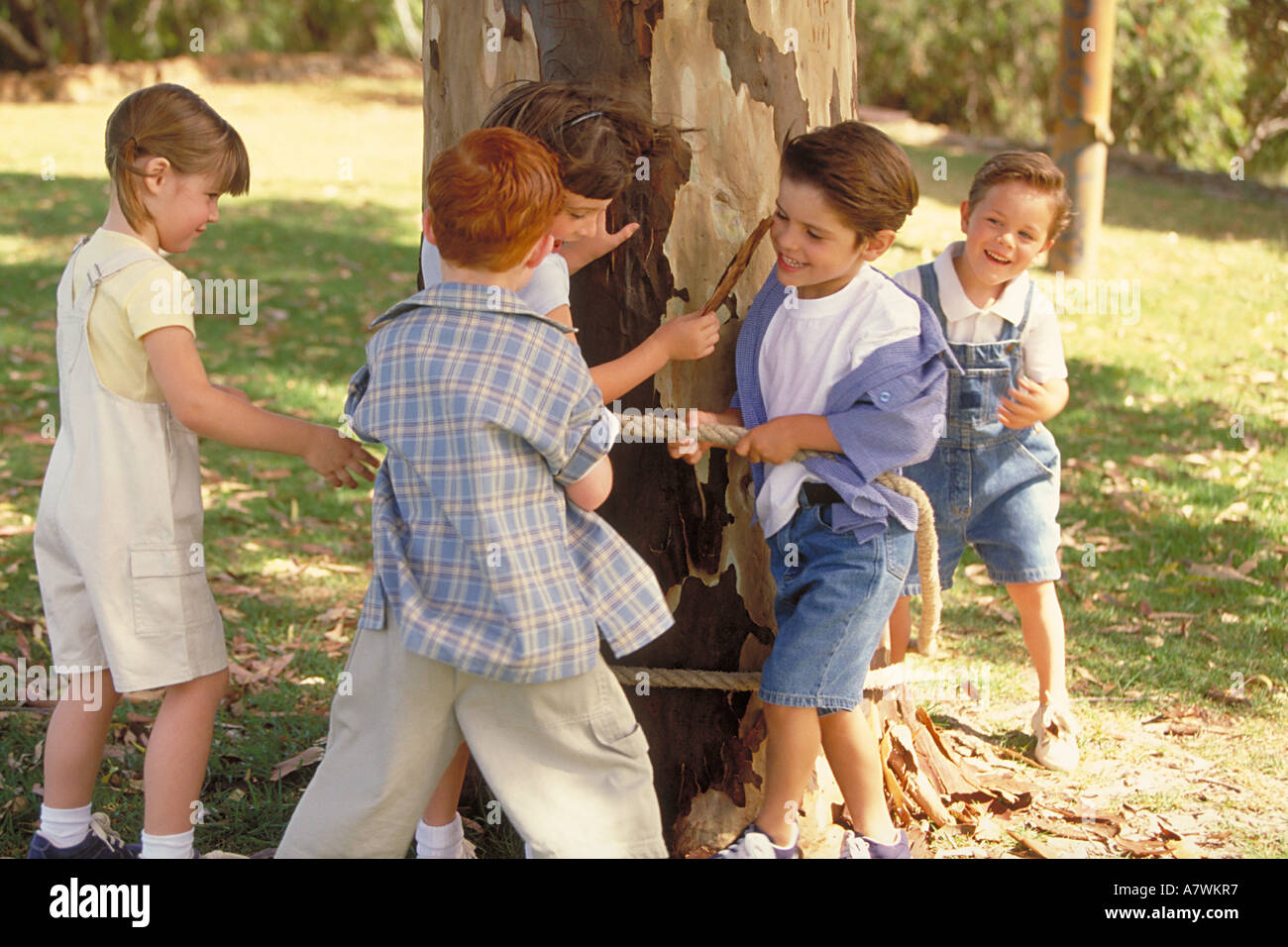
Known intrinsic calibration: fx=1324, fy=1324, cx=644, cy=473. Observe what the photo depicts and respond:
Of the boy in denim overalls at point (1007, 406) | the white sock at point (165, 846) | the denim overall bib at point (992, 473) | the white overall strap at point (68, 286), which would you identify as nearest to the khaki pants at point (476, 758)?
the white sock at point (165, 846)

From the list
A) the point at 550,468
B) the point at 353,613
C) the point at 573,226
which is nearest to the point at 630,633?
the point at 550,468

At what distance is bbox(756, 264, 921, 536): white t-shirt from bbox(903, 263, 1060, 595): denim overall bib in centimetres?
74

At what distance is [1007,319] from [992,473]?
43cm

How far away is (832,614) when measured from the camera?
9.20ft

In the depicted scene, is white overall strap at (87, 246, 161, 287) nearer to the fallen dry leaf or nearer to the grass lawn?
the grass lawn

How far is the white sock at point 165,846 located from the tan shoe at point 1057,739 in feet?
7.75

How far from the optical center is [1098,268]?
10883 millimetres

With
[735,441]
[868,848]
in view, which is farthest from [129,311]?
[868,848]

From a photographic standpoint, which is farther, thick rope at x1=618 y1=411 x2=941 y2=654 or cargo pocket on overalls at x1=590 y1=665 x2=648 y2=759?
thick rope at x1=618 y1=411 x2=941 y2=654

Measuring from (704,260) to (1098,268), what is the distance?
8.79m

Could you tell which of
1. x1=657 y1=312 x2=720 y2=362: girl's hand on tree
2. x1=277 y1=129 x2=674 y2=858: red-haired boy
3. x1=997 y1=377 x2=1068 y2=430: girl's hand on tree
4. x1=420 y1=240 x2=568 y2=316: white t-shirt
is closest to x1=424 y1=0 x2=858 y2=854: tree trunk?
x1=657 y1=312 x2=720 y2=362: girl's hand on tree

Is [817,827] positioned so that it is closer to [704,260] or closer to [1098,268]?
[704,260]

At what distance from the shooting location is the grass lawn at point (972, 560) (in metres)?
3.86

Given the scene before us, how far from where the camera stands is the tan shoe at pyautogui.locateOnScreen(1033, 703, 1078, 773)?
3818mm
